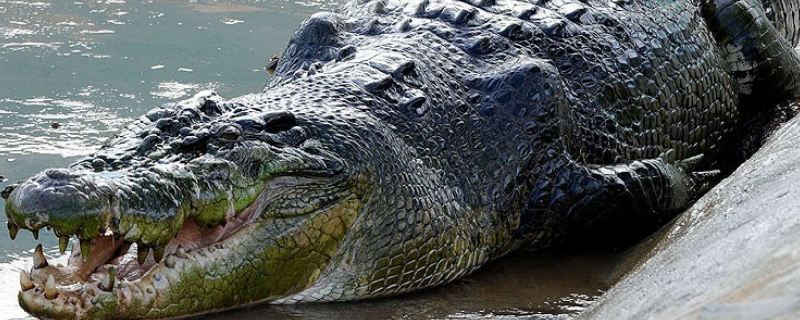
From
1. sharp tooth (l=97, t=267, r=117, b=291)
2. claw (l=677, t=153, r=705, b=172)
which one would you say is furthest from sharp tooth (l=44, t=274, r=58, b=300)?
claw (l=677, t=153, r=705, b=172)

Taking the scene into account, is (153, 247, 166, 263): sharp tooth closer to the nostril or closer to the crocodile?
the crocodile

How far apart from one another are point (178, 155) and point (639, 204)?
1.85 m

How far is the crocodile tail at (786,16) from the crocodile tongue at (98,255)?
12.7ft

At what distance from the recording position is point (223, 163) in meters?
3.41

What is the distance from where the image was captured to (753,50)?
551 centimetres

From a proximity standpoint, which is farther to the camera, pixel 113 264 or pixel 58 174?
pixel 113 264

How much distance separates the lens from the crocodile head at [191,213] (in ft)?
10.1

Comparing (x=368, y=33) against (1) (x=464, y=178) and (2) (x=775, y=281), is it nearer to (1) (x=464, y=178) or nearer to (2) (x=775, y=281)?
(1) (x=464, y=178)

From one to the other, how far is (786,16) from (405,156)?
123 inches

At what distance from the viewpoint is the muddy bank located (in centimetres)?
207

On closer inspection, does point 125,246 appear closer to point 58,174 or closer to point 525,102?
point 58,174

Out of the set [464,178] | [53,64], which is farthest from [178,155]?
[53,64]

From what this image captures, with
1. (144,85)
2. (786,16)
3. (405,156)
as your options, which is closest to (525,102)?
(405,156)

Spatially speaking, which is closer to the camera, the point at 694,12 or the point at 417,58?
the point at 417,58
